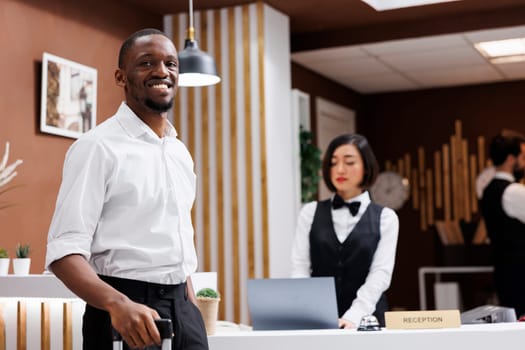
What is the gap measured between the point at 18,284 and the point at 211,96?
305 centimetres

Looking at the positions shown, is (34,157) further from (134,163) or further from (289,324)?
(134,163)

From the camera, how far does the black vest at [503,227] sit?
5.95 metres

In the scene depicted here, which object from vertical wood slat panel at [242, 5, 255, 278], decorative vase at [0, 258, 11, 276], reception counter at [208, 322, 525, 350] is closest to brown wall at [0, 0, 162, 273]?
decorative vase at [0, 258, 11, 276]

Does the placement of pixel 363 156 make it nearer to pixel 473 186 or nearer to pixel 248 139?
pixel 248 139

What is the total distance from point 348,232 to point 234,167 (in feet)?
7.82

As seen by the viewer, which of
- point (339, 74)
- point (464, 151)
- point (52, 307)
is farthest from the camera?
point (464, 151)

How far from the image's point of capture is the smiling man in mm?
2041

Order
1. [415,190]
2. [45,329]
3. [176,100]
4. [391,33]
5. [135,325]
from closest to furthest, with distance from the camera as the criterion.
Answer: [135,325] → [45,329] → [176,100] → [391,33] → [415,190]

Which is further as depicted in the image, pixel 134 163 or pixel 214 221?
pixel 214 221

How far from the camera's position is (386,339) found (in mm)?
2748

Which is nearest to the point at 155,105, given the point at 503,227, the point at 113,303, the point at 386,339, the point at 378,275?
the point at 113,303

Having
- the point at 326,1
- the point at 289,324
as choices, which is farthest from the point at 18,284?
the point at 326,1

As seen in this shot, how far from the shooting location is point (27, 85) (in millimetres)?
5035

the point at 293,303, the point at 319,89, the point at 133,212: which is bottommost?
the point at 293,303
